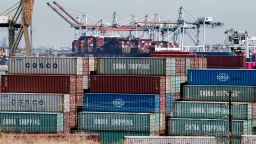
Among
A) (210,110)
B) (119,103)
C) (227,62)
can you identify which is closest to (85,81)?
→ (119,103)

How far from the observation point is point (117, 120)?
4256 cm

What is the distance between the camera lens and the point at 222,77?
46344 mm

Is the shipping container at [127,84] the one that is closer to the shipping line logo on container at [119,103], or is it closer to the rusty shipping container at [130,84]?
the rusty shipping container at [130,84]

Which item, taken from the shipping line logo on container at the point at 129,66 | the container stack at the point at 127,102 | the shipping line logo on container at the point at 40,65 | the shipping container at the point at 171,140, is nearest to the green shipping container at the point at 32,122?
the container stack at the point at 127,102

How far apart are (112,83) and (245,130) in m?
7.87

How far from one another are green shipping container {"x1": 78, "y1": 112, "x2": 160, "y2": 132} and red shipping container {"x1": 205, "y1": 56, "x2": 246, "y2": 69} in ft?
56.1

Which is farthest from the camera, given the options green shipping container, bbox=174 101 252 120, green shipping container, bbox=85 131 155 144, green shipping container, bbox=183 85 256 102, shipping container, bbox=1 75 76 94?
green shipping container, bbox=183 85 256 102

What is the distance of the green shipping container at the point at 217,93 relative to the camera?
44.3 m

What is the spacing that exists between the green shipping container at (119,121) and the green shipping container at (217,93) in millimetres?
3413

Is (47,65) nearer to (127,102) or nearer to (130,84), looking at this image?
(130,84)

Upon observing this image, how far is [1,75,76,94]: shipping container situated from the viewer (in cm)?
4406

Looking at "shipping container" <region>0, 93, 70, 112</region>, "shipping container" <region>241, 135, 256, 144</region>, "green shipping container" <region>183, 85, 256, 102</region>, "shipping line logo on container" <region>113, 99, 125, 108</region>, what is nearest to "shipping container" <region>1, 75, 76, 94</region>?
"shipping container" <region>0, 93, 70, 112</region>

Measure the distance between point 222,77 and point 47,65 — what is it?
32.1ft

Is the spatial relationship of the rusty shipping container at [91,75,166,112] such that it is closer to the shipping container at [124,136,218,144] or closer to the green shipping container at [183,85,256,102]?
the green shipping container at [183,85,256,102]
